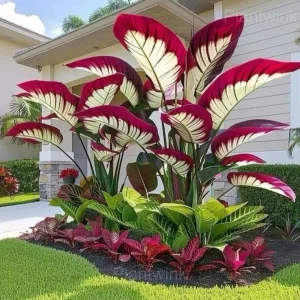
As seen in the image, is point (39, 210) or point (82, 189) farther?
point (39, 210)

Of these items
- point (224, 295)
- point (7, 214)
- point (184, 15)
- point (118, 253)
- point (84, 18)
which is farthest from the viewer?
point (84, 18)

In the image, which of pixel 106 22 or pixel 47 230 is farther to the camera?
pixel 106 22

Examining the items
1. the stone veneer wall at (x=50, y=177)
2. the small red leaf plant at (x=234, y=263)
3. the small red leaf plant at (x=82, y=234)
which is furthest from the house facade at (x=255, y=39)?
the small red leaf plant at (x=82, y=234)

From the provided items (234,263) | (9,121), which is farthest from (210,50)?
(9,121)

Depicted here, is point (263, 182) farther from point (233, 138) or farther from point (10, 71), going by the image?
point (10, 71)

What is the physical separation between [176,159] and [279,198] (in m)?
2.91

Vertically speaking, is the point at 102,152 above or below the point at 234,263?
above

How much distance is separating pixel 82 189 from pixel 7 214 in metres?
3.80

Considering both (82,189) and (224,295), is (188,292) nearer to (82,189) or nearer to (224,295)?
(224,295)

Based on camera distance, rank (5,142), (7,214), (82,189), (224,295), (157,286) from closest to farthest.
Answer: (224,295) < (157,286) < (82,189) < (7,214) < (5,142)

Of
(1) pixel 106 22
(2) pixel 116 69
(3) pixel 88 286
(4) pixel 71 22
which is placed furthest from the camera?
(4) pixel 71 22

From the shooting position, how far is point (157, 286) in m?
3.01

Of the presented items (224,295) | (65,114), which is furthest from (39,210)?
(224,295)

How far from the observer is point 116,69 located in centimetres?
392
